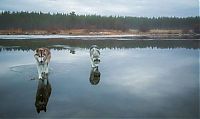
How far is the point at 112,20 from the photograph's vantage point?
99250 millimetres

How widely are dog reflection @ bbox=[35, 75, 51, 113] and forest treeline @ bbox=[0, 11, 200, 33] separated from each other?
5549 centimetres

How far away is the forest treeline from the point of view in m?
74.2

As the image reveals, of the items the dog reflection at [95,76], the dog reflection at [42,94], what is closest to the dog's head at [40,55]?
the dog reflection at [42,94]

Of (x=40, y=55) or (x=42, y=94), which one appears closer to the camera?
(x=42, y=94)

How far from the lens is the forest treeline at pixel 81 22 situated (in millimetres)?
74188

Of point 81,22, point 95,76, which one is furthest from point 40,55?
point 81,22

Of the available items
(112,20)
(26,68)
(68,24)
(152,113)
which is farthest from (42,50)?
(112,20)

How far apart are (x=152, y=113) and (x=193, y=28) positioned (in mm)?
81383

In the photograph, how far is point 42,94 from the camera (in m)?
10.4

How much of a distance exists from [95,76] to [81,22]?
78.8m

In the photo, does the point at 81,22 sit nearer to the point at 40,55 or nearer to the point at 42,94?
the point at 40,55

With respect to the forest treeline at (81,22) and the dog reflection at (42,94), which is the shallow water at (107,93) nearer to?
the dog reflection at (42,94)

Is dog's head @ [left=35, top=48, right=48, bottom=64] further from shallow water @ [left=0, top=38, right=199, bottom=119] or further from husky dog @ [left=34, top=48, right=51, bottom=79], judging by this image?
shallow water @ [left=0, top=38, right=199, bottom=119]

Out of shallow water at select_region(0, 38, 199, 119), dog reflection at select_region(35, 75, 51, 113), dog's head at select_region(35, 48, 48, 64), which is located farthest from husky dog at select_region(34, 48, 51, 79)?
shallow water at select_region(0, 38, 199, 119)
